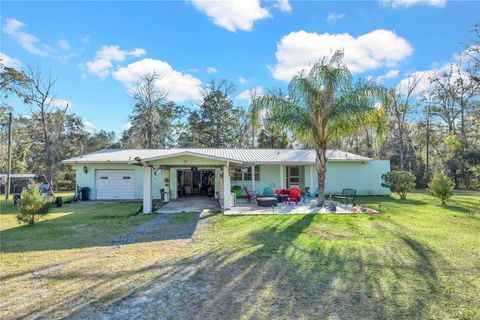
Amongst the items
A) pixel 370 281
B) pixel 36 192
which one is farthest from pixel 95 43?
pixel 370 281

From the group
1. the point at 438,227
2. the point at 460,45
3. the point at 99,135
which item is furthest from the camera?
the point at 99,135

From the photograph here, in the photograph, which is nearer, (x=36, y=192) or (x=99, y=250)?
(x=99, y=250)

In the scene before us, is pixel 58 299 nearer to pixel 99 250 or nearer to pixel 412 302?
pixel 99 250

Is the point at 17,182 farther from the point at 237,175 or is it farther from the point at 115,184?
the point at 237,175

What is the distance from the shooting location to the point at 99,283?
4.77 meters

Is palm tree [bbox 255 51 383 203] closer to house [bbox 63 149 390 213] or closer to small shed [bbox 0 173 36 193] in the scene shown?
house [bbox 63 149 390 213]

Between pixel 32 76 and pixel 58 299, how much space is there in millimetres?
25750

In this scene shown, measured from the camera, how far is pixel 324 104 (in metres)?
12.4

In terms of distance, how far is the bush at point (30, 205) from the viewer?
9.63 metres

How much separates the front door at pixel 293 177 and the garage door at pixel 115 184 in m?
10.8

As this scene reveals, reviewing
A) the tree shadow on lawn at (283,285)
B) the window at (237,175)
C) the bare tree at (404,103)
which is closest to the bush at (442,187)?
the tree shadow on lawn at (283,285)

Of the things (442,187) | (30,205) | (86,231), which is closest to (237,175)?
(86,231)

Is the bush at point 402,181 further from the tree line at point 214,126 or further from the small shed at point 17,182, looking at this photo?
the small shed at point 17,182

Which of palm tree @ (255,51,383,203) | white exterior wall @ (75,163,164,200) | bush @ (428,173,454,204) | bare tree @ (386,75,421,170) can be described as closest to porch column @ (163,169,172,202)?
white exterior wall @ (75,163,164,200)
